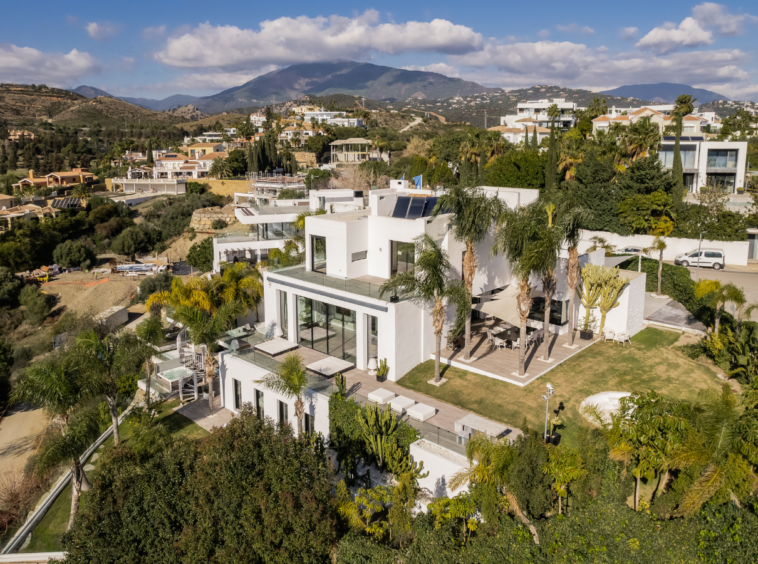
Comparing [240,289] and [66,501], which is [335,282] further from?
[66,501]

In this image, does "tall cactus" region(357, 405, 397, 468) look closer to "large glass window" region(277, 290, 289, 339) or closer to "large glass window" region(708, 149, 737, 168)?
"large glass window" region(277, 290, 289, 339)

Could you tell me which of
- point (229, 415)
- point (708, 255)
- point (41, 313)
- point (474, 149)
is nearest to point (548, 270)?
point (229, 415)

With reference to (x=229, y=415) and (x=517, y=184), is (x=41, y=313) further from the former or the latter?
(x=517, y=184)

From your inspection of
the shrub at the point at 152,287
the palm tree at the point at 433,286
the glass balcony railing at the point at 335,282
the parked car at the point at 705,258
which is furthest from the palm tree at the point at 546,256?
the shrub at the point at 152,287

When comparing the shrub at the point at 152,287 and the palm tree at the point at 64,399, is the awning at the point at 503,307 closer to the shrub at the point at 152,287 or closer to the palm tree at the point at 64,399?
the palm tree at the point at 64,399

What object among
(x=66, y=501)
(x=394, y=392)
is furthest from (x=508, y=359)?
(x=66, y=501)

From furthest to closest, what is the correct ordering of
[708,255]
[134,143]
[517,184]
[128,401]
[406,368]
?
1. [134,143]
2. [517,184]
3. [708,255]
4. [128,401]
5. [406,368]
